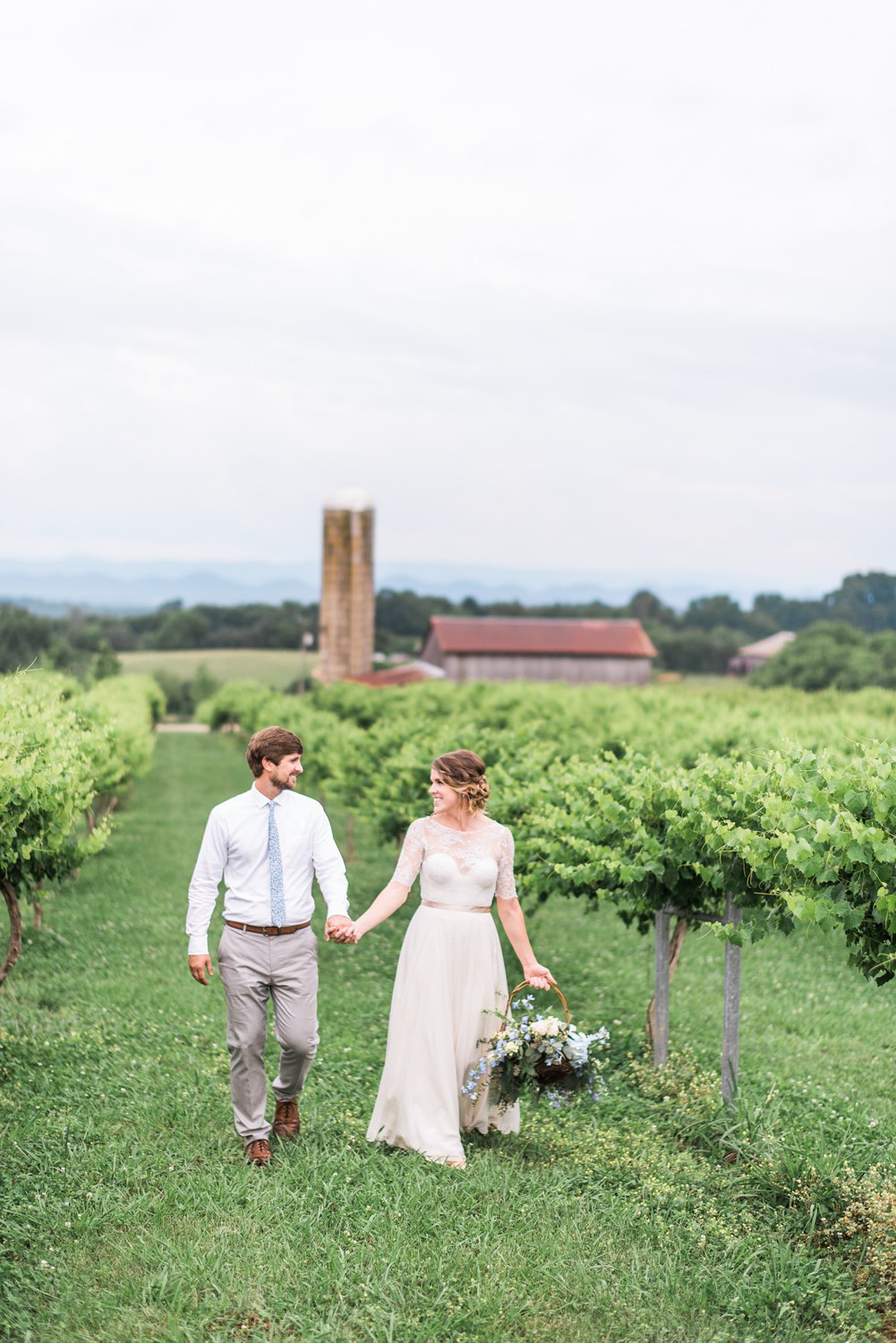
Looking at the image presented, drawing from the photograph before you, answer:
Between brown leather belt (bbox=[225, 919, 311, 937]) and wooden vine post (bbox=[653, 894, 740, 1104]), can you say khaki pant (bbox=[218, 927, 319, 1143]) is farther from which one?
wooden vine post (bbox=[653, 894, 740, 1104])

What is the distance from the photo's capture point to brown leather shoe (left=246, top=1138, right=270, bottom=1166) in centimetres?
611

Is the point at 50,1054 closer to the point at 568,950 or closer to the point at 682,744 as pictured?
the point at 568,950

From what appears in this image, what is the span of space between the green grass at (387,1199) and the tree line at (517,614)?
113 m

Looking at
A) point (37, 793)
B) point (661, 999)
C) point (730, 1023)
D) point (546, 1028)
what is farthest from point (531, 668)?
point (546, 1028)

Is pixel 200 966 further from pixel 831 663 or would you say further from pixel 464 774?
pixel 831 663

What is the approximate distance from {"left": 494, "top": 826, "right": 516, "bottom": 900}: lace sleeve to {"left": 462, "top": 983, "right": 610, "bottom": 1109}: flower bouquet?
20.2 inches

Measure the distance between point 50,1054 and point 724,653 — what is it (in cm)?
12402

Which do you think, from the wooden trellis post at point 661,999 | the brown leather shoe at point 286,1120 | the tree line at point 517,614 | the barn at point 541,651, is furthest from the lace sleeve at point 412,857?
the tree line at point 517,614

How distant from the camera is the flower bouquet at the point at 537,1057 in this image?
610 cm

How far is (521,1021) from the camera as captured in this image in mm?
6129

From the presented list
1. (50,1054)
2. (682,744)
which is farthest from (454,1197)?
(682,744)

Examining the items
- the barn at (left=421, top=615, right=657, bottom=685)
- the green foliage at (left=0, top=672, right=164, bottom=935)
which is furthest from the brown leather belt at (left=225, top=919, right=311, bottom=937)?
the barn at (left=421, top=615, right=657, bottom=685)

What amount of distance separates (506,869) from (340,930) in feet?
3.47

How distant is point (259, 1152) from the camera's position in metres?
6.13
